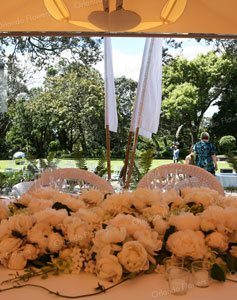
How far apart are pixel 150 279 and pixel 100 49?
29.3 feet

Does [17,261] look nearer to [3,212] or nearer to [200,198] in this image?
[3,212]

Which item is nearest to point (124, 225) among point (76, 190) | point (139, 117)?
point (76, 190)

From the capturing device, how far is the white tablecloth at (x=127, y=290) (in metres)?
0.65

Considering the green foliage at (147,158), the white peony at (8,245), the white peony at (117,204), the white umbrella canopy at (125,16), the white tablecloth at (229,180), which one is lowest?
the white tablecloth at (229,180)

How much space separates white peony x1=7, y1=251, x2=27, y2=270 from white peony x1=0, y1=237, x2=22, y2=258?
0.04 ft

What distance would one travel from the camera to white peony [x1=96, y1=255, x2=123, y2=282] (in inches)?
26.7

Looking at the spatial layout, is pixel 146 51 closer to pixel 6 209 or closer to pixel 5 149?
pixel 6 209

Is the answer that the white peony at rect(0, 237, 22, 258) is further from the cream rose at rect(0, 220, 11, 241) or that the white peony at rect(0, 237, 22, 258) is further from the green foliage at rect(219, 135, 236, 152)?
the green foliage at rect(219, 135, 236, 152)

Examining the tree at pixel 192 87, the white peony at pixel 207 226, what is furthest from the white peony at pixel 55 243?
the tree at pixel 192 87

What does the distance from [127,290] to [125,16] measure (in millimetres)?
1389

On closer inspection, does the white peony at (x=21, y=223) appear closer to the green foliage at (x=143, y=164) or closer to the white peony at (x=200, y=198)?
the white peony at (x=200, y=198)

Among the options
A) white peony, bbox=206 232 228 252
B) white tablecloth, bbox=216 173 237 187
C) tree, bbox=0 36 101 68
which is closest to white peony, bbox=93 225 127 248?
white peony, bbox=206 232 228 252

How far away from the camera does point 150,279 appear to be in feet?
2.39

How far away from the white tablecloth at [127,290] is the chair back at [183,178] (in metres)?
0.89
